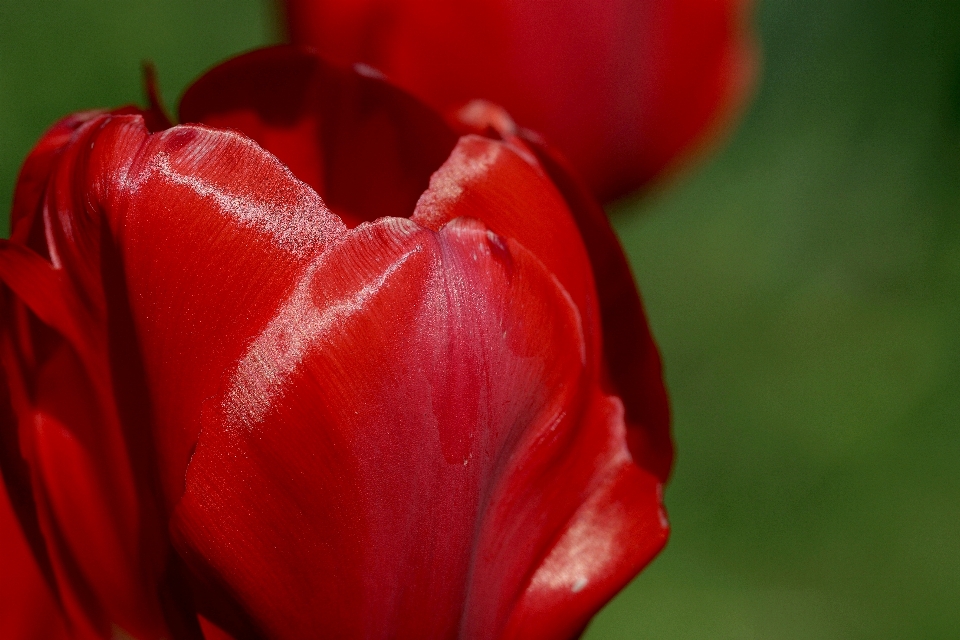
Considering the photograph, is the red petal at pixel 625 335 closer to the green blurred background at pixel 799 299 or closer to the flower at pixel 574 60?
the flower at pixel 574 60

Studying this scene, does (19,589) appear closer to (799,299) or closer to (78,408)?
(78,408)

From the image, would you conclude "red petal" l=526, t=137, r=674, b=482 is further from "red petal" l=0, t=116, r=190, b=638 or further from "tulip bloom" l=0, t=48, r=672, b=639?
"red petal" l=0, t=116, r=190, b=638

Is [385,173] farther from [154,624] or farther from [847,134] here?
[847,134]

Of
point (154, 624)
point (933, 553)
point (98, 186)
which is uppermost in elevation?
point (98, 186)

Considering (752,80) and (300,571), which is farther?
(752,80)

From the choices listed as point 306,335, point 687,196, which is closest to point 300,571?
point 306,335

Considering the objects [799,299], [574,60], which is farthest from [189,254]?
[799,299]

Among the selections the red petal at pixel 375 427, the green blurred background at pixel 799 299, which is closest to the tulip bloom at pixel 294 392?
the red petal at pixel 375 427
